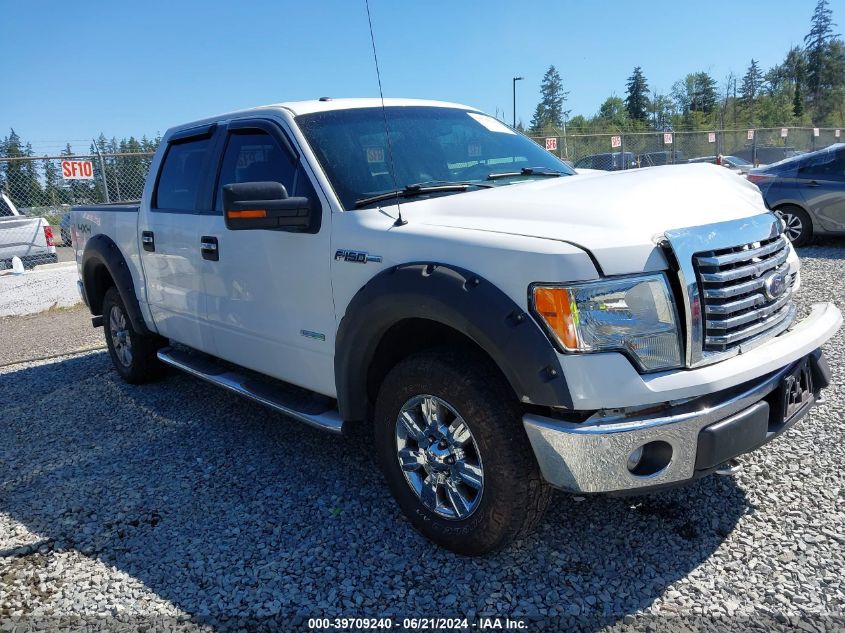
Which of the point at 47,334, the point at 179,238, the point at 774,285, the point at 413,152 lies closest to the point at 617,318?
the point at 774,285

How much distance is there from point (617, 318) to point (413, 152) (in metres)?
1.73

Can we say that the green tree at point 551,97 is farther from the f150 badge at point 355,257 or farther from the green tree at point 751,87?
the f150 badge at point 355,257

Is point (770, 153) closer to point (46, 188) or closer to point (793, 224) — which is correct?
point (793, 224)

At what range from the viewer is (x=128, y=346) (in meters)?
5.61

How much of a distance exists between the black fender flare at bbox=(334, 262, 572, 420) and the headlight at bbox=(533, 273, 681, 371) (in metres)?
0.09

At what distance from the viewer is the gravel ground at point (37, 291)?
33.4ft

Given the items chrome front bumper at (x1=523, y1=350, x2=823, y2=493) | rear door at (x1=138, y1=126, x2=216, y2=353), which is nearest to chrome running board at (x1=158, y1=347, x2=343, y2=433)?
rear door at (x1=138, y1=126, x2=216, y2=353)

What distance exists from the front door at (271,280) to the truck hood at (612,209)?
2.01ft

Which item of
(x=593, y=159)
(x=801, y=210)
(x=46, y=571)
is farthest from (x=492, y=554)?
(x=593, y=159)

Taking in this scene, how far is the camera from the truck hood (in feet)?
7.85

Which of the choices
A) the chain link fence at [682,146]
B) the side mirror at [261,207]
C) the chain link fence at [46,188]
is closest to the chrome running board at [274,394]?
the side mirror at [261,207]

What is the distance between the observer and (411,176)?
136 inches

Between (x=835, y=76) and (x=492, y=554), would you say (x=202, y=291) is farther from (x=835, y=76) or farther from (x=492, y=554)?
(x=835, y=76)

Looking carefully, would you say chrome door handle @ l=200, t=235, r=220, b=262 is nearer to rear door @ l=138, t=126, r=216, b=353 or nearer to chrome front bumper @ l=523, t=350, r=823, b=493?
rear door @ l=138, t=126, r=216, b=353
